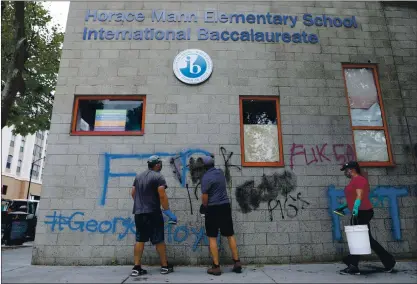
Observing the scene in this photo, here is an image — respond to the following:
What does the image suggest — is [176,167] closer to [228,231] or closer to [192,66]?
[228,231]

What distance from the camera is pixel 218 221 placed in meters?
4.50

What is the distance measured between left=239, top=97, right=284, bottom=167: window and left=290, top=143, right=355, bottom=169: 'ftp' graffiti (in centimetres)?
31

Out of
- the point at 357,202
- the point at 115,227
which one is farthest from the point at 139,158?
the point at 357,202

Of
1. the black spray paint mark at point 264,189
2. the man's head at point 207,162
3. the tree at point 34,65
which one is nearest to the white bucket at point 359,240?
the black spray paint mark at point 264,189

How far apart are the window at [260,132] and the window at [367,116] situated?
1621mm

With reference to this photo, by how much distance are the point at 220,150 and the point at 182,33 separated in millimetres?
2762

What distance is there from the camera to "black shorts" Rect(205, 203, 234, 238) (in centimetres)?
→ 450

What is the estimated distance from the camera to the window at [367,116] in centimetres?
598

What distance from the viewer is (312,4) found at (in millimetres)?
6773

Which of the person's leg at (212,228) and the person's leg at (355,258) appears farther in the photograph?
the person's leg at (212,228)

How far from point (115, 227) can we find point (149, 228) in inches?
46.7

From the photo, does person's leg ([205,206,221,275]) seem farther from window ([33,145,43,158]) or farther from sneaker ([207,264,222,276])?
window ([33,145,43,158])

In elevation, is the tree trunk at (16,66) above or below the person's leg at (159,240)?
above

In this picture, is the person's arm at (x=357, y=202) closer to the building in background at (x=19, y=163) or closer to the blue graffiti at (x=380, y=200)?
the blue graffiti at (x=380, y=200)
